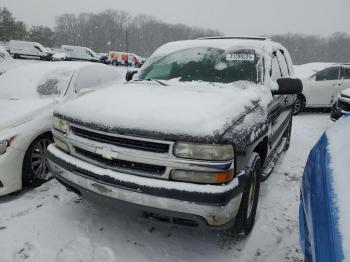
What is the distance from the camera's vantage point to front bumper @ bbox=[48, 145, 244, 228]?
7.43ft

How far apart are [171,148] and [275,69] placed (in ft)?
8.04

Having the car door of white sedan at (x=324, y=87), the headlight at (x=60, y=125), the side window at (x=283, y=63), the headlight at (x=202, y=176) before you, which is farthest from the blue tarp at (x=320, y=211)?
the car door of white sedan at (x=324, y=87)

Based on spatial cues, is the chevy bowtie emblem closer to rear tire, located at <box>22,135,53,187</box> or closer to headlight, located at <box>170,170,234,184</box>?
headlight, located at <box>170,170,234,184</box>

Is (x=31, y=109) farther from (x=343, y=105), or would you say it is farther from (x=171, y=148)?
(x=343, y=105)

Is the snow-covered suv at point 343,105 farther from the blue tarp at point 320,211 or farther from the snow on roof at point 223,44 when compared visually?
the blue tarp at point 320,211

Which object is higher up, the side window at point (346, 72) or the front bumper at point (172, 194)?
the side window at point (346, 72)

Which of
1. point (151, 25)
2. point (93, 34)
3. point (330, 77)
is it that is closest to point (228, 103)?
point (330, 77)

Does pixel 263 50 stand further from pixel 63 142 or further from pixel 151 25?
pixel 151 25

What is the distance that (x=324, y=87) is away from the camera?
10094 mm

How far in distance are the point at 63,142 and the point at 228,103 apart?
152cm

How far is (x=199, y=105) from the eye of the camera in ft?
8.84

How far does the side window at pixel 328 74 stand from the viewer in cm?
1017

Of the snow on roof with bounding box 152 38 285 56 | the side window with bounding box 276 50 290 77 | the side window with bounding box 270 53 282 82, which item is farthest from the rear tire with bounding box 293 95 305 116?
the snow on roof with bounding box 152 38 285 56

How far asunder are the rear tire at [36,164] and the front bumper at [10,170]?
9 cm
